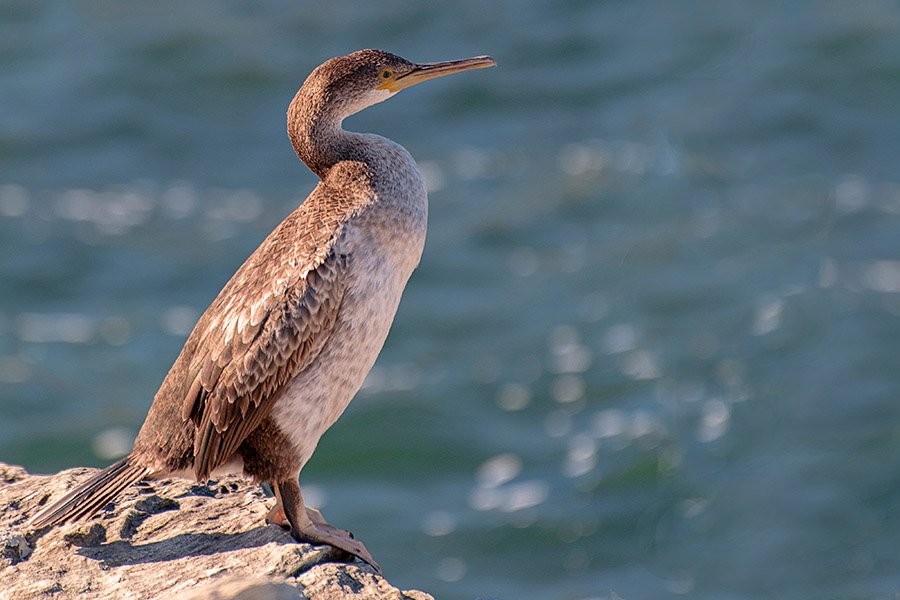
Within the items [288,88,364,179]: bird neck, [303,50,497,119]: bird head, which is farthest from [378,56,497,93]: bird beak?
[288,88,364,179]: bird neck

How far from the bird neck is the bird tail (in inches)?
65.8

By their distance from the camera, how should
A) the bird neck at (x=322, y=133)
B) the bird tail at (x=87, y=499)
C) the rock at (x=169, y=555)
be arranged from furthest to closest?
the bird neck at (x=322, y=133) < the bird tail at (x=87, y=499) < the rock at (x=169, y=555)

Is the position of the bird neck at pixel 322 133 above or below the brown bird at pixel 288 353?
above

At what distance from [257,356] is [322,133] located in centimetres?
120

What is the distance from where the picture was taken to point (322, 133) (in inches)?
288

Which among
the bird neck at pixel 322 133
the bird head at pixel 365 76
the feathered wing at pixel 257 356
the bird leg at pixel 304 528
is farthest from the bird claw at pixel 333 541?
the bird head at pixel 365 76

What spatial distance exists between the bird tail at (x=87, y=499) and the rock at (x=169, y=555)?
0.13 metres

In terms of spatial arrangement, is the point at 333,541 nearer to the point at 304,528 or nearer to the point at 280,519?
the point at 304,528

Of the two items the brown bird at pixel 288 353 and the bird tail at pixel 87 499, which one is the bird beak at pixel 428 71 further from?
the bird tail at pixel 87 499

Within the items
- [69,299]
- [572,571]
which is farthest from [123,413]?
[572,571]

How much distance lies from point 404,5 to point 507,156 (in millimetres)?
3649

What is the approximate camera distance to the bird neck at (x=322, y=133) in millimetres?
7281

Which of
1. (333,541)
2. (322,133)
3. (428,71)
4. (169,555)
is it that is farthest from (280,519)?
(428,71)

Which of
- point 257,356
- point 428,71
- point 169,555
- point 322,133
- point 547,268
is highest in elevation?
point 547,268
